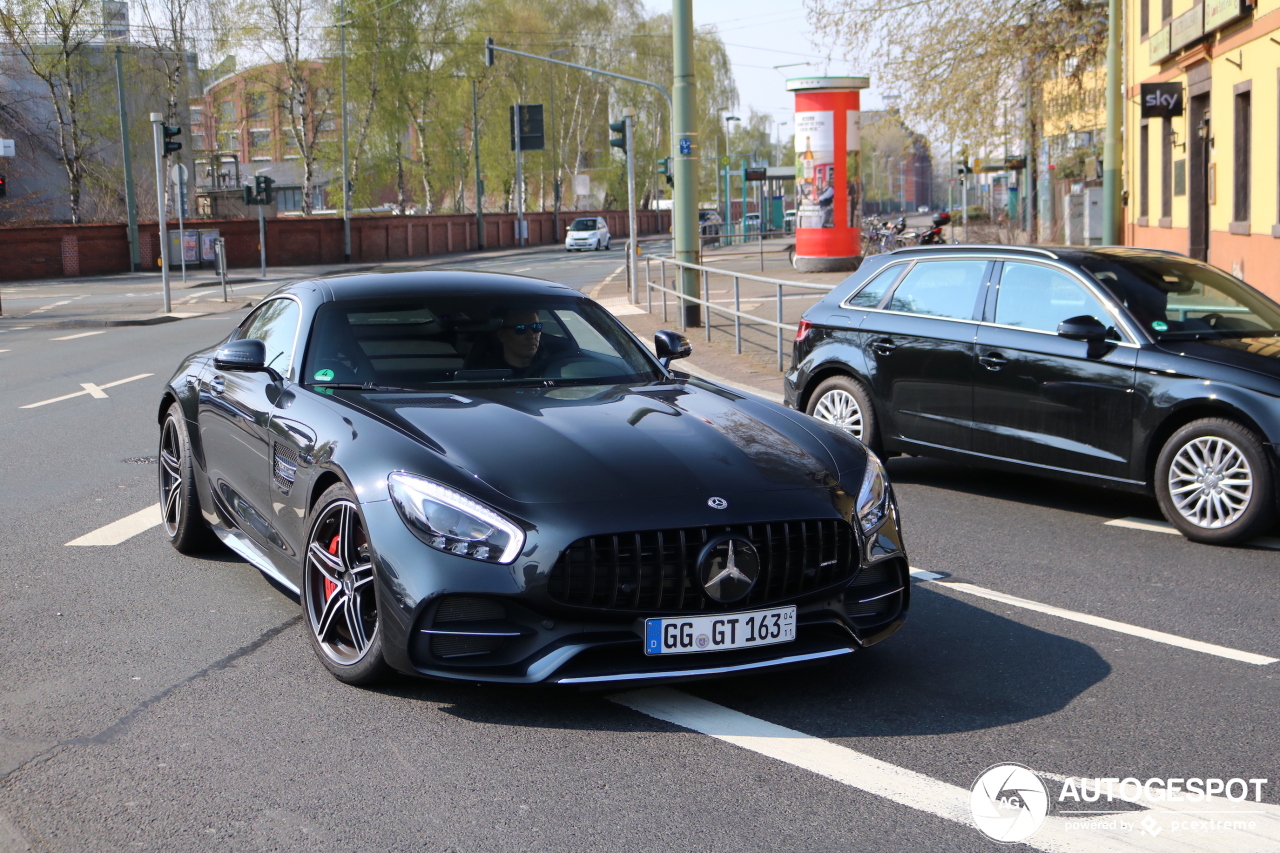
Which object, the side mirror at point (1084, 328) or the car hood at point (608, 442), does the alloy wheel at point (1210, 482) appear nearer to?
the side mirror at point (1084, 328)

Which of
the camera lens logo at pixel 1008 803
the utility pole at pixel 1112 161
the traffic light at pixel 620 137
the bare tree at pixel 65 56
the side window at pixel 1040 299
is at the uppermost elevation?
the bare tree at pixel 65 56

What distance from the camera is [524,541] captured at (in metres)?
4.06

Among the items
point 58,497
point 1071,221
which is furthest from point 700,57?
point 58,497

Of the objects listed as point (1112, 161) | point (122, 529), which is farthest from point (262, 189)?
point (122, 529)

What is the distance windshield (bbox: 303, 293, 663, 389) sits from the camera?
5.44 metres

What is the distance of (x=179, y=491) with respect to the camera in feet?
21.8

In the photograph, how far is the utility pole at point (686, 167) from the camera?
19781 millimetres

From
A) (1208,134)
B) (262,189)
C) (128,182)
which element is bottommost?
(1208,134)

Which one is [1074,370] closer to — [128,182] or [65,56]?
[128,182]

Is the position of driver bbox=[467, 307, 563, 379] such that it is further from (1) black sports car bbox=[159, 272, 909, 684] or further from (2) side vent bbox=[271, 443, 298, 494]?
(2) side vent bbox=[271, 443, 298, 494]

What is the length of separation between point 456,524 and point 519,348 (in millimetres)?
1649

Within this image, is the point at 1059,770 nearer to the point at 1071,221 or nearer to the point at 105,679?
the point at 105,679

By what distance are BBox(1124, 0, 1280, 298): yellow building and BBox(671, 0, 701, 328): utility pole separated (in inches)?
303

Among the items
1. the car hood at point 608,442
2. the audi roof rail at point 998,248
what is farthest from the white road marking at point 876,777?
the audi roof rail at point 998,248
